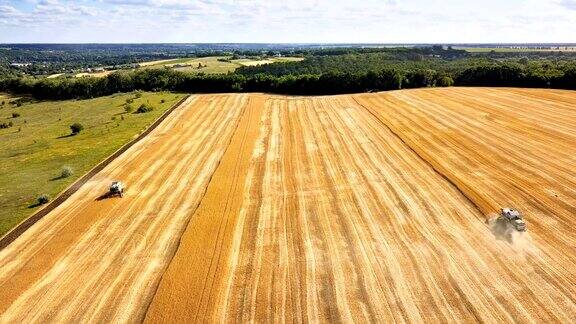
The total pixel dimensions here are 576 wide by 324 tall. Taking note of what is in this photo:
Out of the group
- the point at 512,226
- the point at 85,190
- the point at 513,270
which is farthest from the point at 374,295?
the point at 85,190

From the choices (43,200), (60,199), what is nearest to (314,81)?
(60,199)

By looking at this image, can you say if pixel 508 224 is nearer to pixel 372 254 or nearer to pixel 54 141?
pixel 372 254

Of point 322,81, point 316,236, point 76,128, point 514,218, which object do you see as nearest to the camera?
point 514,218

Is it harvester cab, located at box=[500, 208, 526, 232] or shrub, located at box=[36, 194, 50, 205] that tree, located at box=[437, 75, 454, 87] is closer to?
harvester cab, located at box=[500, 208, 526, 232]

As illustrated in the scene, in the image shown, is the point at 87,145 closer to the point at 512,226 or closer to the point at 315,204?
the point at 315,204

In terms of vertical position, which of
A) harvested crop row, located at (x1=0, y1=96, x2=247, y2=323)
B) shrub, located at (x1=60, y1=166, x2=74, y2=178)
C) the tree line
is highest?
the tree line

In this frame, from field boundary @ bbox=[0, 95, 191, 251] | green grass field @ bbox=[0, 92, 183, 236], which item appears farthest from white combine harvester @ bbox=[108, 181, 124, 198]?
green grass field @ bbox=[0, 92, 183, 236]

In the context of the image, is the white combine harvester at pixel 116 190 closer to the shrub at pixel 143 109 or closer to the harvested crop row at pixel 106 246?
the harvested crop row at pixel 106 246
